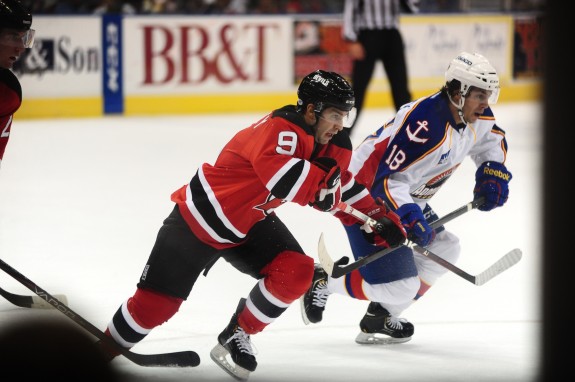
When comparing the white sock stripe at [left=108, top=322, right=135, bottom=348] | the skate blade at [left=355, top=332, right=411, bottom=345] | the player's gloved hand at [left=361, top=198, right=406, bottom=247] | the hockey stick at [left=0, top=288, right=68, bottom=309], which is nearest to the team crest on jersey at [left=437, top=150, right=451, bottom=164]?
the player's gloved hand at [left=361, top=198, right=406, bottom=247]

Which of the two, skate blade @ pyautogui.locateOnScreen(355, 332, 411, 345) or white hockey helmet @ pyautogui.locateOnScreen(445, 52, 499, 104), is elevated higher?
white hockey helmet @ pyautogui.locateOnScreen(445, 52, 499, 104)

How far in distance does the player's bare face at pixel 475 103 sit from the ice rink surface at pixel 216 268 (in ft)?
1.42

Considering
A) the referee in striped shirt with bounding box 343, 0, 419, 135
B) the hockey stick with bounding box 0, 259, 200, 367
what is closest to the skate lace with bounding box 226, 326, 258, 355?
the hockey stick with bounding box 0, 259, 200, 367

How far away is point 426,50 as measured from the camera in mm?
9203

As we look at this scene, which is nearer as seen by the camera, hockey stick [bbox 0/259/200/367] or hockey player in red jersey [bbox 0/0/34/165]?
hockey stick [bbox 0/259/200/367]

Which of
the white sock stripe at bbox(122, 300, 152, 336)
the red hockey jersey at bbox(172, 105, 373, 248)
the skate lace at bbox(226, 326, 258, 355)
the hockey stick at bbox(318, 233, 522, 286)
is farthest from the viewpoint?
the hockey stick at bbox(318, 233, 522, 286)

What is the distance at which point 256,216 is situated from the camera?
2564 millimetres

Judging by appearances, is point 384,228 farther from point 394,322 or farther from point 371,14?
point 371,14

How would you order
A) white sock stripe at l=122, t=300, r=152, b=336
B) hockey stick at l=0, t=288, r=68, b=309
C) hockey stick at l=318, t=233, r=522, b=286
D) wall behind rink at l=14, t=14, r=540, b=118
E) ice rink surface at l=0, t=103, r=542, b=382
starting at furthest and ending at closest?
wall behind rink at l=14, t=14, r=540, b=118, hockey stick at l=0, t=288, r=68, b=309, hockey stick at l=318, t=233, r=522, b=286, ice rink surface at l=0, t=103, r=542, b=382, white sock stripe at l=122, t=300, r=152, b=336

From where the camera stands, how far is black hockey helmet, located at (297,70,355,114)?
2.46 metres

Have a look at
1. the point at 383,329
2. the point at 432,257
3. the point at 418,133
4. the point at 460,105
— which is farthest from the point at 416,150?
the point at 383,329

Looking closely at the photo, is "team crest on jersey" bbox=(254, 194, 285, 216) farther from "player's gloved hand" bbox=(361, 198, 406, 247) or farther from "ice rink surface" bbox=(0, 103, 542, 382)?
"ice rink surface" bbox=(0, 103, 542, 382)

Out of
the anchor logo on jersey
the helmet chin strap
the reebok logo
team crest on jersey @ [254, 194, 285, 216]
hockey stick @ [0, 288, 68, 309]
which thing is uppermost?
the helmet chin strap

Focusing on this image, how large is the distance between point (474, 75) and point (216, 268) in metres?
1.46
